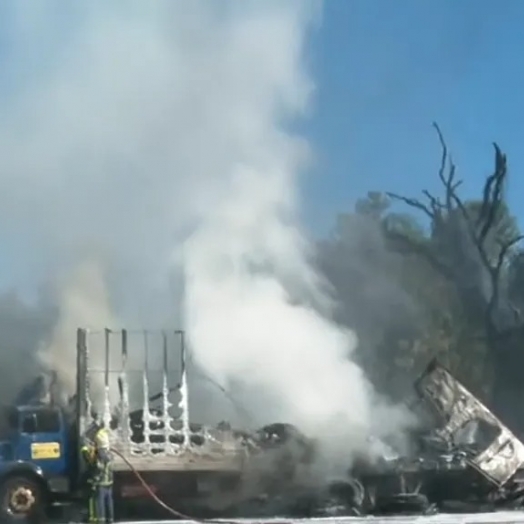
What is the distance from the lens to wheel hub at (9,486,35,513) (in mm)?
22344

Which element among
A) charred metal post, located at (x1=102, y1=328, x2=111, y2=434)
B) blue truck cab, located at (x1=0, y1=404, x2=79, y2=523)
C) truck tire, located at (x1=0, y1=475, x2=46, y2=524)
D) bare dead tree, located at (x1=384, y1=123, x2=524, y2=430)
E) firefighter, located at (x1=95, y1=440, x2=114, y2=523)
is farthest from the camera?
bare dead tree, located at (x1=384, y1=123, x2=524, y2=430)

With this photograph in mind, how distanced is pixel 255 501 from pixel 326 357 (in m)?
4.26

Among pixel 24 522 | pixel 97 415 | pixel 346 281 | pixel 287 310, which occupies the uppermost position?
pixel 346 281

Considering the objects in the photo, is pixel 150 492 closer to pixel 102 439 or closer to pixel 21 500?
pixel 102 439

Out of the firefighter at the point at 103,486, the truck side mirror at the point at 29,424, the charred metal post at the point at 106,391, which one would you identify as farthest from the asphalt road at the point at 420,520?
the truck side mirror at the point at 29,424

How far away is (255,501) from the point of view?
78.7 feet

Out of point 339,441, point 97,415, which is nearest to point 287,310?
point 339,441

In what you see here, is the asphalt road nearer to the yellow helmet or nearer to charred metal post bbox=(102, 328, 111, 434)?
the yellow helmet

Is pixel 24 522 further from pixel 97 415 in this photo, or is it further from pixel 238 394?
pixel 238 394

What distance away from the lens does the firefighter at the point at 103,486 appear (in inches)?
827

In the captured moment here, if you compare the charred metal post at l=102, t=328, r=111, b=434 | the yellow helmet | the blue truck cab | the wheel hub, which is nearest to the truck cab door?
the blue truck cab

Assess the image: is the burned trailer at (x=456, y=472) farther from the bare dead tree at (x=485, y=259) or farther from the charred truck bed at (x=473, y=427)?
the bare dead tree at (x=485, y=259)

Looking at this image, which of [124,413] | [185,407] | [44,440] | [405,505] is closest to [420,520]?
[405,505]

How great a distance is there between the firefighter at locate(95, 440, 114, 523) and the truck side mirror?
2.22 m
